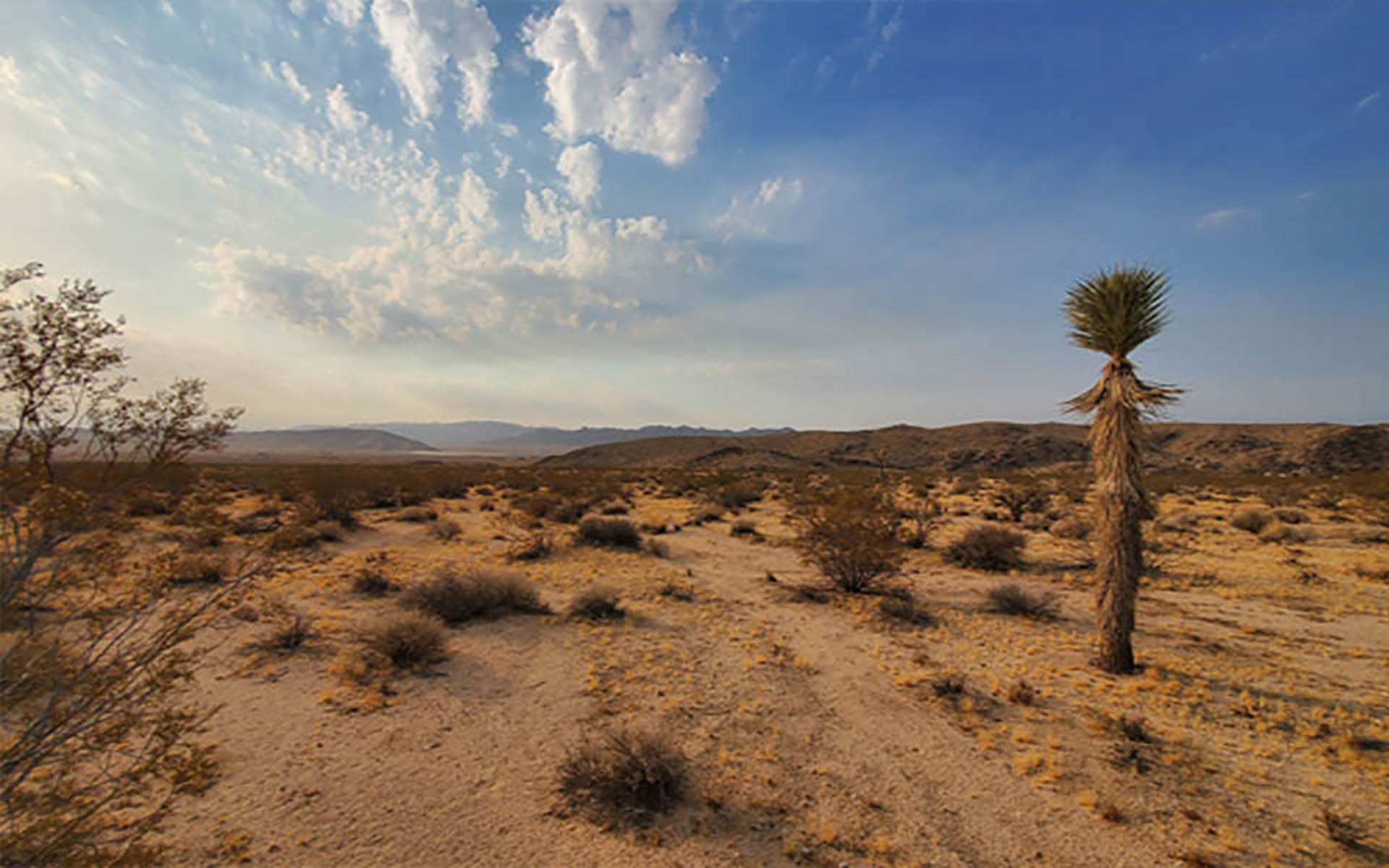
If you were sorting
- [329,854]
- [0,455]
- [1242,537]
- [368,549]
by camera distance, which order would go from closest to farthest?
[0,455], [329,854], [368,549], [1242,537]

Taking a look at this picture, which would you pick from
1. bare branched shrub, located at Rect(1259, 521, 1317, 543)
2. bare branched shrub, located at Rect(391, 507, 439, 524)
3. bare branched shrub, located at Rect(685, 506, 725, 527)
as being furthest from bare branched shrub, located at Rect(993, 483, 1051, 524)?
bare branched shrub, located at Rect(391, 507, 439, 524)

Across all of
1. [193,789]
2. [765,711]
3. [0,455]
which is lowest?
[765,711]

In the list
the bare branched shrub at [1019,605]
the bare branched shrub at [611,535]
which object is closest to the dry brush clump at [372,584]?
the bare branched shrub at [611,535]

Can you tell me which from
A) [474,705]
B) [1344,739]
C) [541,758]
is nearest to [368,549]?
[474,705]

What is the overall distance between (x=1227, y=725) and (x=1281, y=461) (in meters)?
72.8

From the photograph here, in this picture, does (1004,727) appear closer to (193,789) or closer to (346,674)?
(193,789)

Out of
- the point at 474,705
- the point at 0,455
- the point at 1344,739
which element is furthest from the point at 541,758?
the point at 1344,739

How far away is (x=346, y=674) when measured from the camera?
7059 mm

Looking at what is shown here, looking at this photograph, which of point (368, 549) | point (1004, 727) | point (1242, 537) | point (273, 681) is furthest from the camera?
point (1242, 537)

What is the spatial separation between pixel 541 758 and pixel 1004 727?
5.13 m

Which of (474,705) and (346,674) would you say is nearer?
(474,705)

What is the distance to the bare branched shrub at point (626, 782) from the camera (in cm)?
453

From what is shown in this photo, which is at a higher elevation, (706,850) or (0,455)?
(0,455)

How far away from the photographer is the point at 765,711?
648 centimetres
